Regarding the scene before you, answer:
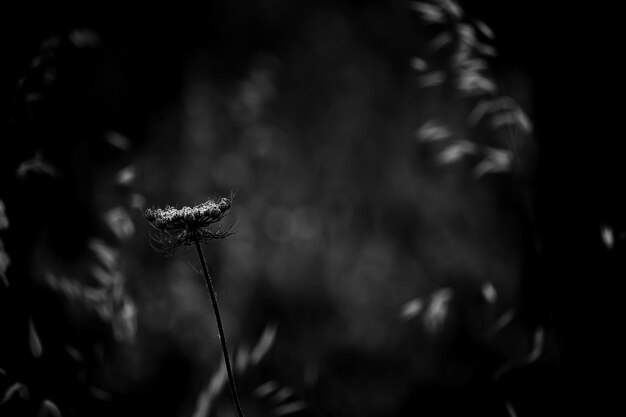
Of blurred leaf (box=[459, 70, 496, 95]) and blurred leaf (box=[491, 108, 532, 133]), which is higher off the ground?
blurred leaf (box=[459, 70, 496, 95])

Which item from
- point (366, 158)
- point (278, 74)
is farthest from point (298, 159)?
point (278, 74)

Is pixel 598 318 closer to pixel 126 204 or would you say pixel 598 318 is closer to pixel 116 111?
pixel 126 204

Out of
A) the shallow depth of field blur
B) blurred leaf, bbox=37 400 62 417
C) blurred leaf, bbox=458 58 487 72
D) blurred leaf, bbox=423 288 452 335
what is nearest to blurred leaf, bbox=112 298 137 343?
the shallow depth of field blur

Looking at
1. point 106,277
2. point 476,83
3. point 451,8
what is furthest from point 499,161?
point 106,277

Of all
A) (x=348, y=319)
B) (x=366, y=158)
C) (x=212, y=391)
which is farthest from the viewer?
(x=366, y=158)

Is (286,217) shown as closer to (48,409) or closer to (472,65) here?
(472,65)

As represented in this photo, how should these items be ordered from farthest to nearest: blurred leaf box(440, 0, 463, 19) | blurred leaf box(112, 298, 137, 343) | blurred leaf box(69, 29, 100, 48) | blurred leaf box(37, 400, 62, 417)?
blurred leaf box(69, 29, 100, 48)
blurred leaf box(440, 0, 463, 19)
blurred leaf box(112, 298, 137, 343)
blurred leaf box(37, 400, 62, 417)

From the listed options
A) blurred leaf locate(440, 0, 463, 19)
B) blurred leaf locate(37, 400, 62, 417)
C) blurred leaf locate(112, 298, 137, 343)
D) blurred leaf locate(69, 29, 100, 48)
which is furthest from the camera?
blurred leaf locate(69, 29, 100, 48)

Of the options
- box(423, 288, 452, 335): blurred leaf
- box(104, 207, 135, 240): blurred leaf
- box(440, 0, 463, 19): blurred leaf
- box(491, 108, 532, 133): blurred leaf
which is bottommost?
box(423, 288, 452, 335): blurred leaf

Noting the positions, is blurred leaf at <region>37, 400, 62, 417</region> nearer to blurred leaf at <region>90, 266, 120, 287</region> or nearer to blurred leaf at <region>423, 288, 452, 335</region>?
blurred leaf at <region>90, 266, 120, 287</region>

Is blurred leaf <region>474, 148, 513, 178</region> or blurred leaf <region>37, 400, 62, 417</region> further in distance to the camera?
blurred leaf <region>474, 148, 513, 178</region>
